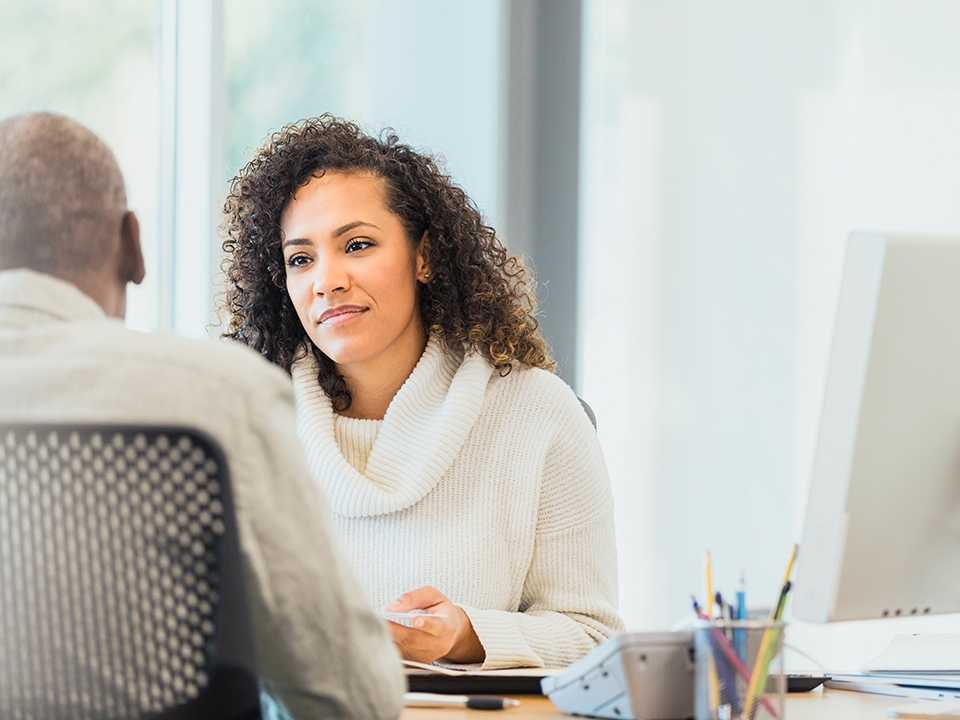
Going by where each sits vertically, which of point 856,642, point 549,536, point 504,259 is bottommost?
point 856,642

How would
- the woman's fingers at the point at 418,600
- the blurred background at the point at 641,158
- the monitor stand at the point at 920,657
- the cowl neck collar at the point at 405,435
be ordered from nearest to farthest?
the monitor stand at the point at 920,657 < the woman's fingers at the point at 418,600 < the cowl neck collar at the point at 405,435 < the blurred background at the point at 641,158

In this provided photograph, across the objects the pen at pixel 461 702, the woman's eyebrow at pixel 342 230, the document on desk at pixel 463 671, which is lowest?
the document on desk at pixel 463 671

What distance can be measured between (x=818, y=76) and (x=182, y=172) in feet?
4.85

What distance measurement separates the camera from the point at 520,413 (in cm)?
227

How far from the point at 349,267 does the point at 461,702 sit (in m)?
0.95

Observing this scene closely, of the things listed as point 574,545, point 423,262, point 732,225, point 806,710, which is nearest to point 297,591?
point 806,710

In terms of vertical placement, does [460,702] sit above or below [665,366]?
below

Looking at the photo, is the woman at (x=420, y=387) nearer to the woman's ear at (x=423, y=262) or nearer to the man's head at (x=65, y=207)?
the woman's ear at (x=423, y=262)

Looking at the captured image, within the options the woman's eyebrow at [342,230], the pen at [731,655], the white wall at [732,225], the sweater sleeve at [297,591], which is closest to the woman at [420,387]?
the woman's eyebrow at [342,230]

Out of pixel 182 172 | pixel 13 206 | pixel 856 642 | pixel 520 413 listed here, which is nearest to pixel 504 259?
pixel 520 413

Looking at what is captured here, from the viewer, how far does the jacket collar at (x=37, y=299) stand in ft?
3.69

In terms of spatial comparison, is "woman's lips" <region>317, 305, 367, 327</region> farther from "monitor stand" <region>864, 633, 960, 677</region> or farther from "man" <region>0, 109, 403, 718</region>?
"man" <region>0, 109, 403, 718</region>

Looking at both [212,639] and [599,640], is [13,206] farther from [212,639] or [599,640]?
[599,640]

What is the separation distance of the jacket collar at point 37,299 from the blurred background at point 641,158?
5.85ft
